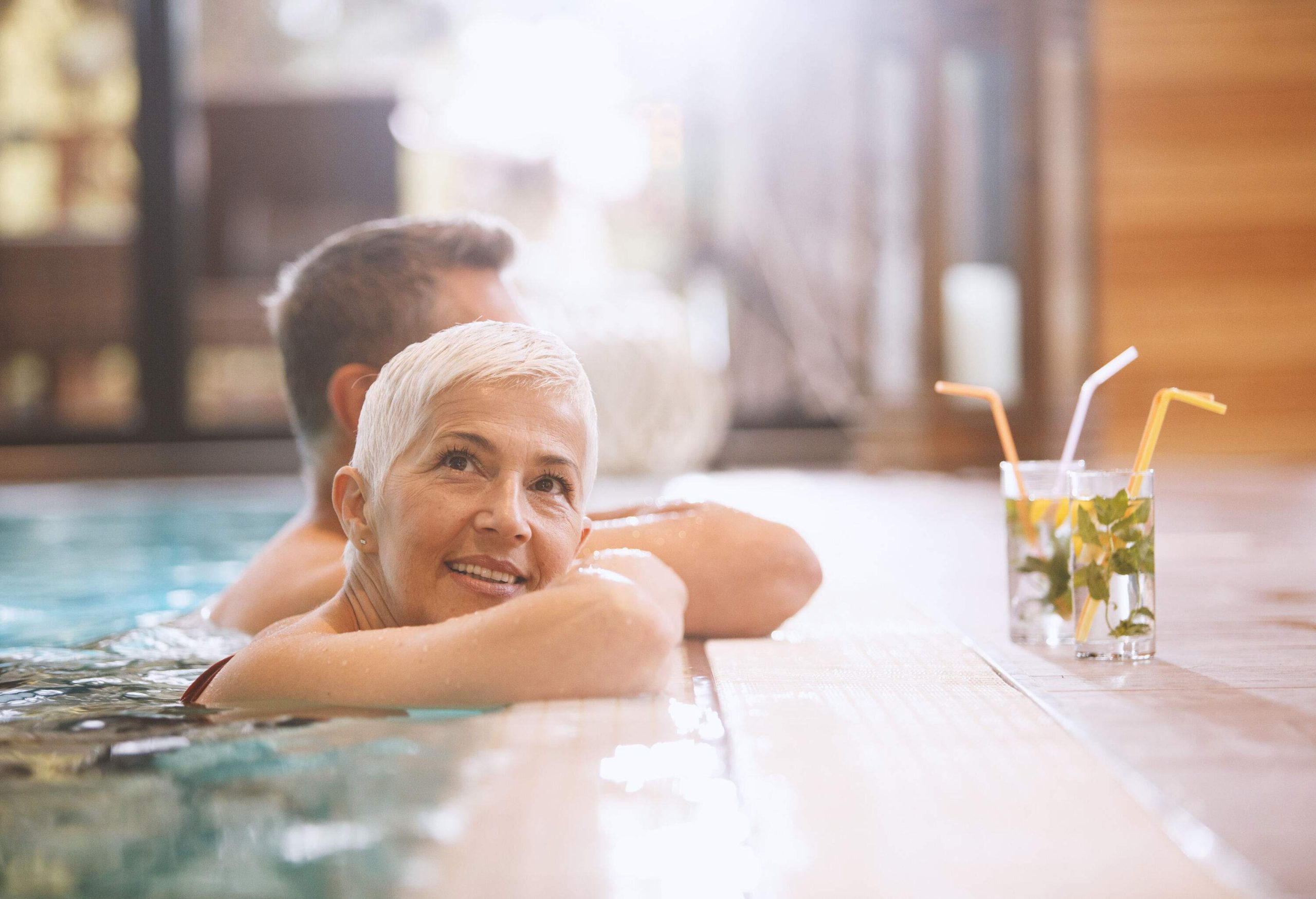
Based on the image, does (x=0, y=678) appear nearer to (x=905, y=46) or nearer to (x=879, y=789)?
(x=879, y=789)

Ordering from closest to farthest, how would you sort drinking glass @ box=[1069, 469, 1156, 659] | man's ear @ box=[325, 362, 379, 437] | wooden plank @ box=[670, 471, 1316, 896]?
wooden plank @ box=[670, 471, 1316, 896]
drinking glass @ box=[1069, 469, 1156, 659]
man's ear @ box=[325, 362, 379, 437]

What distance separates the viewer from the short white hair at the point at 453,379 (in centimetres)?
111

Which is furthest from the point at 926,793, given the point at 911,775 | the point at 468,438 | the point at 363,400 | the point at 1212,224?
the point at 1212,224

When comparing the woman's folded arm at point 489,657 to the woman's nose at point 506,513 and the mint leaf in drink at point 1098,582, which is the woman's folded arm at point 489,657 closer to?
the woman's nose at point 506,513

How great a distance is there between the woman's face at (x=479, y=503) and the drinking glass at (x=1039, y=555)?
1.74 ft

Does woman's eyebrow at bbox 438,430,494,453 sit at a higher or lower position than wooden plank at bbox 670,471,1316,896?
higher

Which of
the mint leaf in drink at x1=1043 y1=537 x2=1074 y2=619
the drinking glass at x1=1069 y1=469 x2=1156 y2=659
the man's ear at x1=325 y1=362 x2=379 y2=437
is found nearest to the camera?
the drinking glass at x1=1069 y1=469 x2=1156 y2=659

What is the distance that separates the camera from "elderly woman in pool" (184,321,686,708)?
1048 mm

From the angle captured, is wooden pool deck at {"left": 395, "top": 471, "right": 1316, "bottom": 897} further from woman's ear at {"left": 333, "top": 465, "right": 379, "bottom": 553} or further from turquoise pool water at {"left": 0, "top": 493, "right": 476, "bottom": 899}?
woman's ear at {"left": 333, "top": 465, "right": 379, "bottom": 553}

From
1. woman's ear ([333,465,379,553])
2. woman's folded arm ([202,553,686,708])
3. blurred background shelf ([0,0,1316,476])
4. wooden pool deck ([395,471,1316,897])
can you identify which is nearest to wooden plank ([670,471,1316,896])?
wooden pool deck ([395,471,1316,897])

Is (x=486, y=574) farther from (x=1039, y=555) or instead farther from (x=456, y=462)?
(x=1039, y=555)

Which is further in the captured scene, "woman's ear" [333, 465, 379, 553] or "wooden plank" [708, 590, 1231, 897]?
"woman's ear" [333, 465, 379, 553]

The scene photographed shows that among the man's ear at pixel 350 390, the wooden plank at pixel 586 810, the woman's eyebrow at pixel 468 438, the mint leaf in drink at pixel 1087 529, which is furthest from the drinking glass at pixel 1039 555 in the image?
the man's ear at pixel 350 390

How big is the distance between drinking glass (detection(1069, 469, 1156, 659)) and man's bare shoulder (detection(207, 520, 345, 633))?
775 mm
